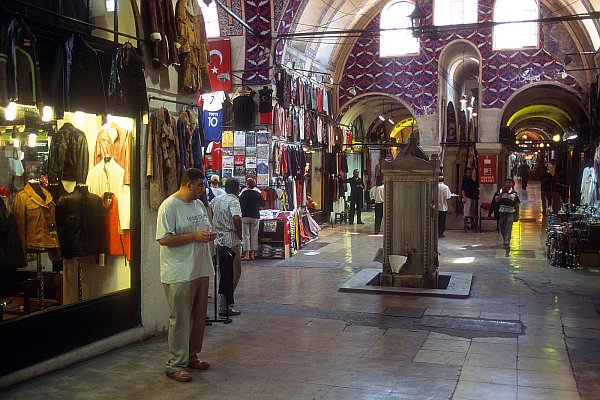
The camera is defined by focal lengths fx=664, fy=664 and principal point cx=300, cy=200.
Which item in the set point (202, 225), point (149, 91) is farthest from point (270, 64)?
point (202, 225)

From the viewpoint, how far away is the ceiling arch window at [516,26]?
61.7ft

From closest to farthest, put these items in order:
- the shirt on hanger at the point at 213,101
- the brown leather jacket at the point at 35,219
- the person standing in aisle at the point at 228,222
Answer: the brown leather jacket at the point at 35,219, the person standing in aisle at the point at 228,222, the shirt on hanger at the point at 213,101

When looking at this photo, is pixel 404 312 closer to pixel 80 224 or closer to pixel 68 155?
pixel 80 224

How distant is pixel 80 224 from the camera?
684 cm

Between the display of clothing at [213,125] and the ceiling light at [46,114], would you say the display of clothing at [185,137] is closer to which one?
the ceiling light at [46,114]

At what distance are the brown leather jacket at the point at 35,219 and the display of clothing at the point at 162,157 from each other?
105cm

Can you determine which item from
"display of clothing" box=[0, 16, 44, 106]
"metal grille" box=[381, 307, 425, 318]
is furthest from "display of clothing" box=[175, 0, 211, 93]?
"metal grille" box=[381, 307, 425, 318]

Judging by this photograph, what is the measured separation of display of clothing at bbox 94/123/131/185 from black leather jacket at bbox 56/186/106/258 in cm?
41

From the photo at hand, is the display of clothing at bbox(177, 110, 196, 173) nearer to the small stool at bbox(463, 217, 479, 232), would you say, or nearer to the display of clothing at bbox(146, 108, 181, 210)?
the display of clothing at bbox(146, 108, 181, 210)

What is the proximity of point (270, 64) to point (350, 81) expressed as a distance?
5.87 meters

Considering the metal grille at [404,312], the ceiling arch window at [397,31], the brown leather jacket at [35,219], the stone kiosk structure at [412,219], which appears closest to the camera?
the brown leather jacket at [35,219]

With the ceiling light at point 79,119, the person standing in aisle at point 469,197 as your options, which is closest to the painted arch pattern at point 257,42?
the person standing in aisle at point 469,197

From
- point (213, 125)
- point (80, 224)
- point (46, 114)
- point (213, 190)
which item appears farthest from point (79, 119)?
point (213, 125)

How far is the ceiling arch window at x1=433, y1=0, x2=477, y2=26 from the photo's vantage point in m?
19.3
